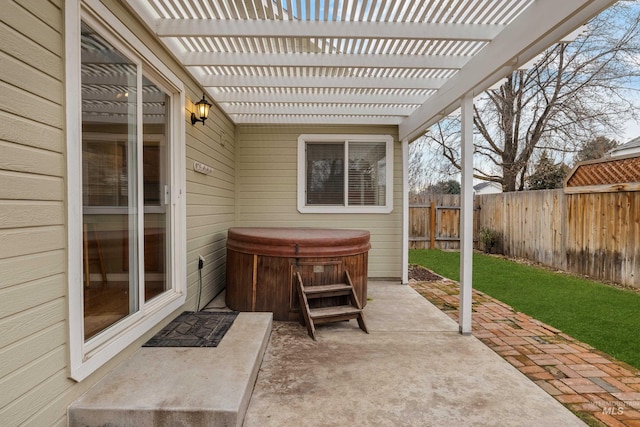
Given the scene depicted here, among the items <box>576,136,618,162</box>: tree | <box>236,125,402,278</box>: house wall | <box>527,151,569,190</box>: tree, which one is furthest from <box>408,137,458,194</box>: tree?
<box>236,125,402,278</box>: house wall

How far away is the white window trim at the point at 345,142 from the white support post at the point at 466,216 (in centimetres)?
240

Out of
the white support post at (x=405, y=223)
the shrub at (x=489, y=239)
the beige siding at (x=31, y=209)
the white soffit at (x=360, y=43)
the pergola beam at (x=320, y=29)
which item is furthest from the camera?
the shrub at (x=489, y=239)

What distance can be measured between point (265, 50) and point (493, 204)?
7.51m

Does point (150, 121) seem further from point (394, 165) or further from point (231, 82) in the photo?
point (394, 165)

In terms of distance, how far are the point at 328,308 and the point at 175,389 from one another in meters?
1.90

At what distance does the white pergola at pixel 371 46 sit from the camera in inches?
100

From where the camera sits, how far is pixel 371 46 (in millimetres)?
3244

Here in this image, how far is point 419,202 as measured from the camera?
9523mm

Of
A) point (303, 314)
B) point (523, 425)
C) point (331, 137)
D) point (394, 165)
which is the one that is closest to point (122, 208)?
point (303, 314)

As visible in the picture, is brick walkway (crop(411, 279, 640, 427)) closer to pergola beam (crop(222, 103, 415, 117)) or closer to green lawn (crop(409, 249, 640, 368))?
green lawn (crop(409, 249, 640, 368))

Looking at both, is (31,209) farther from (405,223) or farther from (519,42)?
(405,223)

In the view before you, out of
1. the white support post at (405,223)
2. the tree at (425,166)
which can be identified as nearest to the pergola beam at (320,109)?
the white support post at (405,223)

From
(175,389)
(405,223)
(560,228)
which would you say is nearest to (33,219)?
(175,389)

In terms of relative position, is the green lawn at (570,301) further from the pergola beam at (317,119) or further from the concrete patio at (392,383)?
the pergola beam at (317,119)
